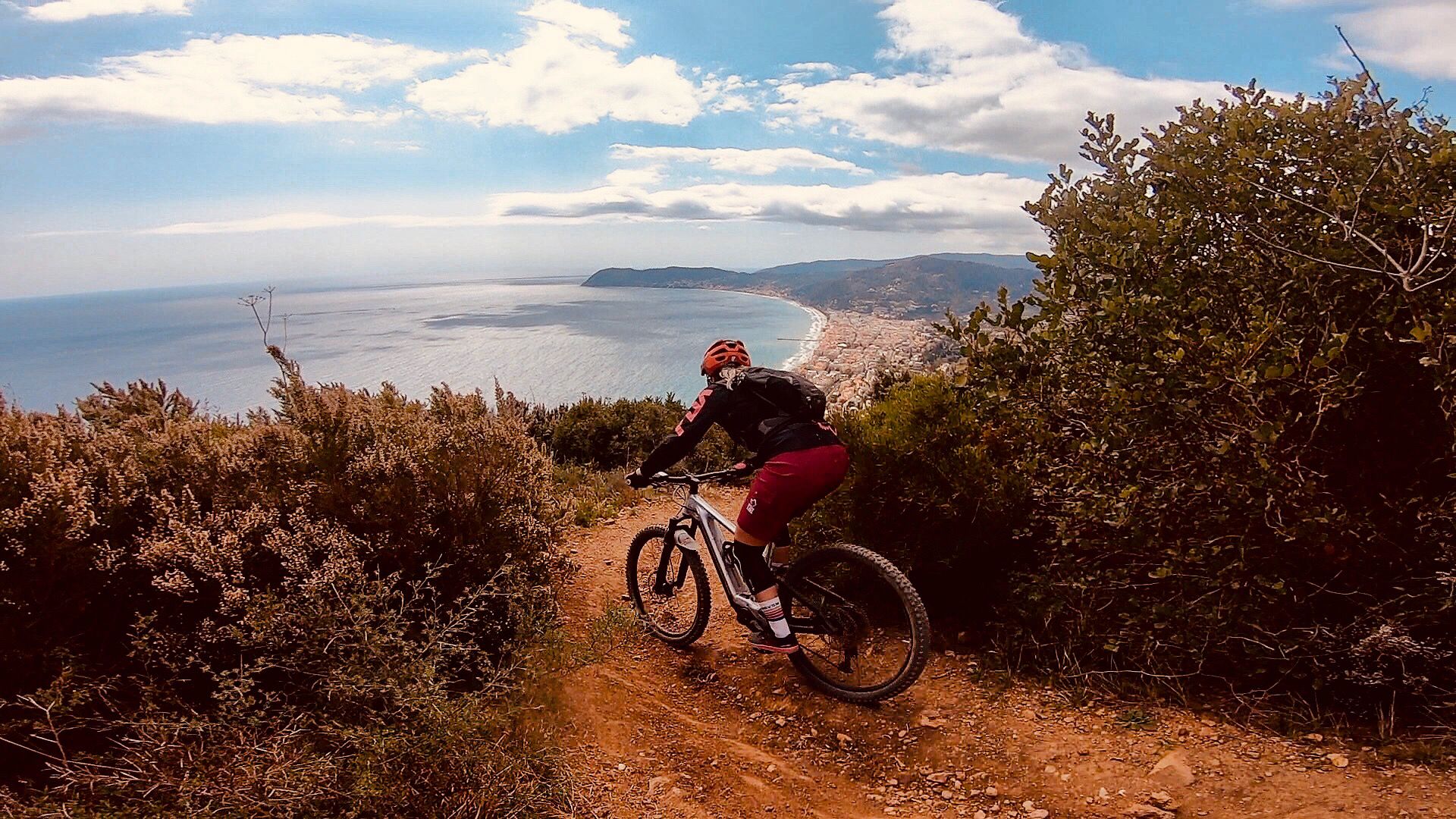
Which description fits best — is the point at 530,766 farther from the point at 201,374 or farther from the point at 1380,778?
the point at 201,374

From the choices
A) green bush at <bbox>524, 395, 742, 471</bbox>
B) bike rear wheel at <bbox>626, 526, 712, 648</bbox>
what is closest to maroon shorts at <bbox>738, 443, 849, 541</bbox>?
bike rear wheel at <bbox>626, 526, 712, 648</bbox>

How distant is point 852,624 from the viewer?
407 cm

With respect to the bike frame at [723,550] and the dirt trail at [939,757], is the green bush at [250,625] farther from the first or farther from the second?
the bike frame at [723,550]

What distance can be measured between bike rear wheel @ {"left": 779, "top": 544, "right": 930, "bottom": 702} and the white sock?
0.39 feet

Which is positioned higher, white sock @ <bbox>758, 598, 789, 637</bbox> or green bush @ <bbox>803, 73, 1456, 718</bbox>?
green bush @ <bbox>803, 73, 1456, 718</bbox>

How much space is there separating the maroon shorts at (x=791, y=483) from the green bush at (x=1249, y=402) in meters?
1.15

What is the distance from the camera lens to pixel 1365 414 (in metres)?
3.17

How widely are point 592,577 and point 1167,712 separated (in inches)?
179

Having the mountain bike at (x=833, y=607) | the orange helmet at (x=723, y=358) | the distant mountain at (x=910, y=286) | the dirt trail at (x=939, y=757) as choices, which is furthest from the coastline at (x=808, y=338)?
the dirt trail at (x=939, y=757)

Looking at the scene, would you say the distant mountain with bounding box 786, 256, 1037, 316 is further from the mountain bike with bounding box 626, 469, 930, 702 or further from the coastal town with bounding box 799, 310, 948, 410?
the mountain bike with bounding box 626, 469, 930, 702

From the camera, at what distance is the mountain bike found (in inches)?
152

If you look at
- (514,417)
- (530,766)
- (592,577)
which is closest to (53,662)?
(530,766)

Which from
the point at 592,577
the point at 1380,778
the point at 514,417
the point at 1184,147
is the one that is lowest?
the point at 592,577

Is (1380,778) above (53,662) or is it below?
below
